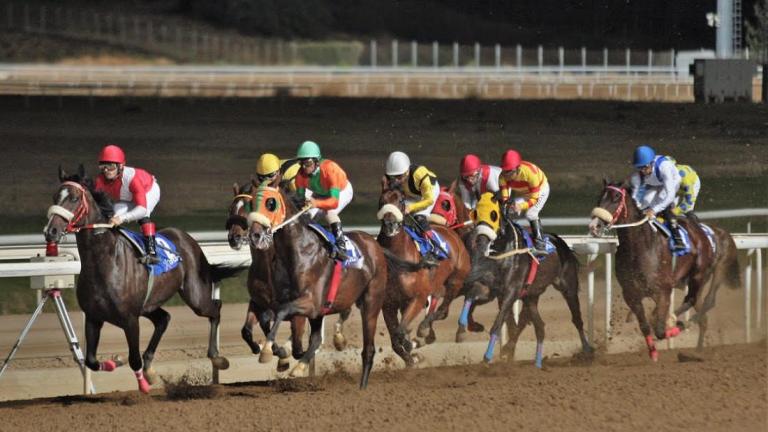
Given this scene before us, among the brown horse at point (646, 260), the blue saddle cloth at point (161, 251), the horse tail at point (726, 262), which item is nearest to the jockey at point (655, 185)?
the brown horse at point (646, 260)

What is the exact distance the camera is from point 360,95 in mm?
30531

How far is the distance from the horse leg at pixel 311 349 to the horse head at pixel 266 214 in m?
0.70

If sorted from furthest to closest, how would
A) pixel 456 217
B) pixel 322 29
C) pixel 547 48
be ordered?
pixel 547 48 → pixel 322 29 → pixel 456 217

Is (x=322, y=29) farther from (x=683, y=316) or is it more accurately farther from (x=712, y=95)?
(x=683, y=316)

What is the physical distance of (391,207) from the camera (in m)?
8.59

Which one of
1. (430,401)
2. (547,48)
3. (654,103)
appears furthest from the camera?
(547,48)

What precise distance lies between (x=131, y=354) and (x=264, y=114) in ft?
61.8

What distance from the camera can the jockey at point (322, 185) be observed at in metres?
8.25

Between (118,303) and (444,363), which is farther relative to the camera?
(444,363)

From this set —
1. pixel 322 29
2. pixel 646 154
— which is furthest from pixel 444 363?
pixel 322 29

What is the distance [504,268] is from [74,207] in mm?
3093

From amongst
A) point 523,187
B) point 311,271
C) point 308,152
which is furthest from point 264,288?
point 523,187

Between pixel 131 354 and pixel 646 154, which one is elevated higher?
pixel 646 154

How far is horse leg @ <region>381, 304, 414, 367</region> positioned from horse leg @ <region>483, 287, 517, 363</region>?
0.50 metres
